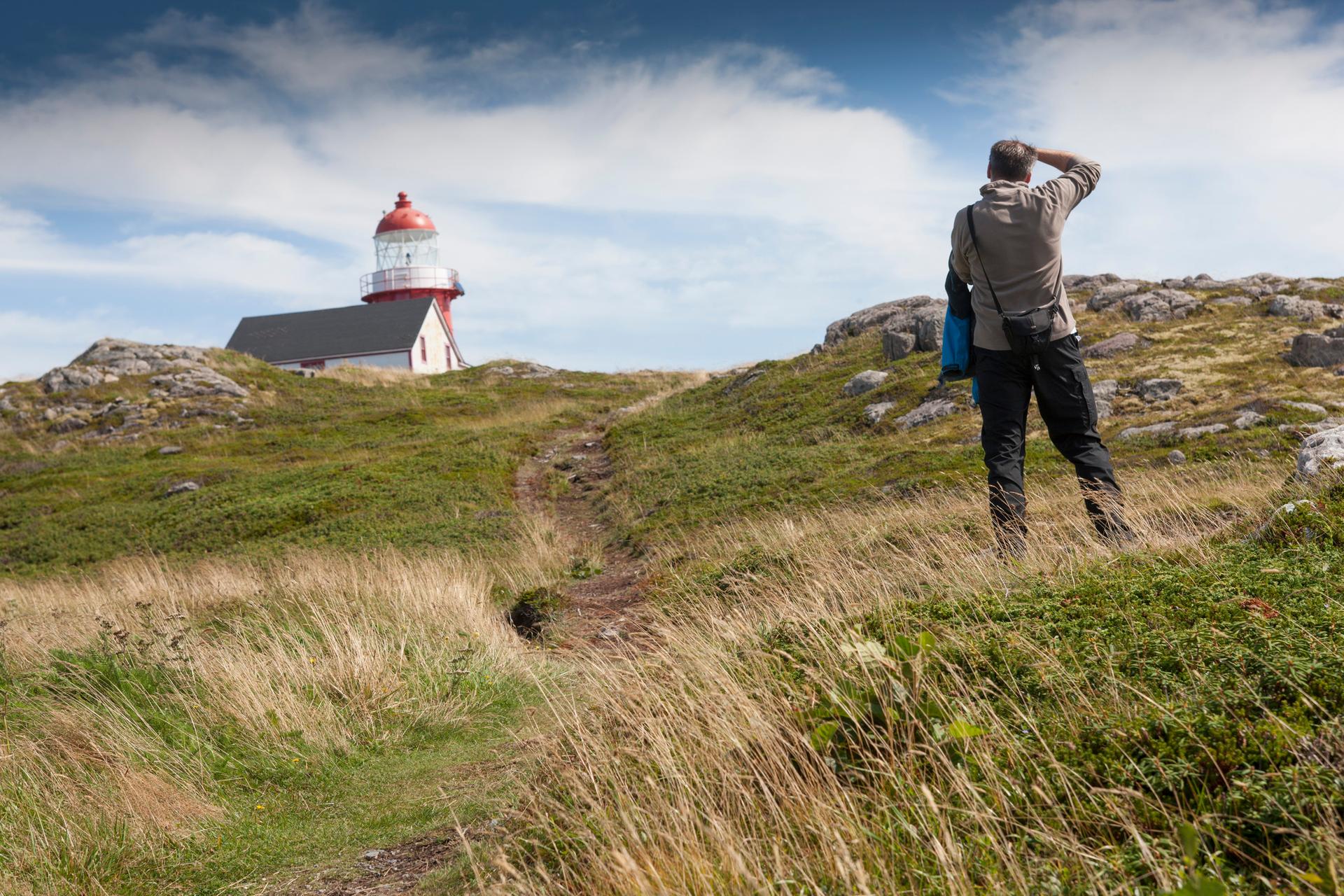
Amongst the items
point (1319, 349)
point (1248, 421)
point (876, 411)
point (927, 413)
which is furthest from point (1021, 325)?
point (1319, 349)

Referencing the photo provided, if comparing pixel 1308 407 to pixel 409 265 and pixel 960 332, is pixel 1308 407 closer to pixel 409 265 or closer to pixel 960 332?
pixel 960 332

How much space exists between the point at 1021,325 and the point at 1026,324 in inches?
1.3

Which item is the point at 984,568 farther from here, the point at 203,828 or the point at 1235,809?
the point at 203,828

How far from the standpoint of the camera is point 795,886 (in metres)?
3.09

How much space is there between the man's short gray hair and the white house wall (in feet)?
198

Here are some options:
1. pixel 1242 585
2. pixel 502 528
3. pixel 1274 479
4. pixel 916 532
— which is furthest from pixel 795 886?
pixel 502 528

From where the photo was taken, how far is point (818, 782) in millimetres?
3666

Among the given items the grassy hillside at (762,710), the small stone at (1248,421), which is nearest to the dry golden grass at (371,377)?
the grassy hillside at (762,710)

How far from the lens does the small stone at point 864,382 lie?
1001 inches

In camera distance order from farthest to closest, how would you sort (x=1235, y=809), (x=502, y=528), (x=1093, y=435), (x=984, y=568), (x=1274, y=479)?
(x=502, y=528) < (x=1274, y=479) < (x=1093, y=435) < (x=984, y=568) < (x=1235, y=809)

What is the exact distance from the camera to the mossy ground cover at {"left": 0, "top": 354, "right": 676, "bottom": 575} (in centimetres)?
2017

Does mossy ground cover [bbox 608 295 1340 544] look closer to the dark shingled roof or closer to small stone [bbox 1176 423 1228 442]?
small stone [bbox 1176 423 1228 442]

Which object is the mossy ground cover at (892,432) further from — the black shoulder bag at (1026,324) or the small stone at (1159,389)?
the black shoulder bag at (1026,324)

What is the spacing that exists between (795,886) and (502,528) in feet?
47.7
